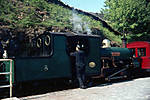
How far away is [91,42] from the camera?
7418 mm

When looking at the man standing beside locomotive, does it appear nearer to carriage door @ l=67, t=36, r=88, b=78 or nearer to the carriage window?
carriage door @ l=67, t=36, r=88, b=78

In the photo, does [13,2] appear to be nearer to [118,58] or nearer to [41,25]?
[41,25]

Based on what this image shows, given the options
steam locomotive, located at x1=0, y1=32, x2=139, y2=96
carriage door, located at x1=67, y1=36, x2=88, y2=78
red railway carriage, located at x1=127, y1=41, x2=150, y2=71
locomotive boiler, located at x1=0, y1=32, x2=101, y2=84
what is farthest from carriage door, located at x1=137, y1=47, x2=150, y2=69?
carriage door, located at x1=67, y1=36, x2=88, y2=78

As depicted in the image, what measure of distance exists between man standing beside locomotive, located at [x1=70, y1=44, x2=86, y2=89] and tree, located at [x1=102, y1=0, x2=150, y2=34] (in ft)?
42.4

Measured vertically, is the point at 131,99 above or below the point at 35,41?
below

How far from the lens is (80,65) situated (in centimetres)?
672

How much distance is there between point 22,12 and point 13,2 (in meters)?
1.40

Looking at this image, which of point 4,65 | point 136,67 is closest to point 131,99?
point 4,65

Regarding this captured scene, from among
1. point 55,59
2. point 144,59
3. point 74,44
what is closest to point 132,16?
point 144,59

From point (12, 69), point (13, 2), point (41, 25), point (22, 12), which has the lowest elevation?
point (12, 69)

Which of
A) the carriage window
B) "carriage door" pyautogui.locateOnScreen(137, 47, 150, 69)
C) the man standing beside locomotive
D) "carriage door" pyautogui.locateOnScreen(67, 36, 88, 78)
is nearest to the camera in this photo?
the man standing beside locomotive

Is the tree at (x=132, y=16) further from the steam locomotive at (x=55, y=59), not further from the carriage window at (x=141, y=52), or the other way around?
the steam locomotive at (x=55, y=59)

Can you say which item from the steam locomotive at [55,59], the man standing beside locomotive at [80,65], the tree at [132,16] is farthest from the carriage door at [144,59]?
the tree at [132,16]

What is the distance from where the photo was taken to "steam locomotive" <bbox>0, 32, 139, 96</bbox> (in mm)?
5530
